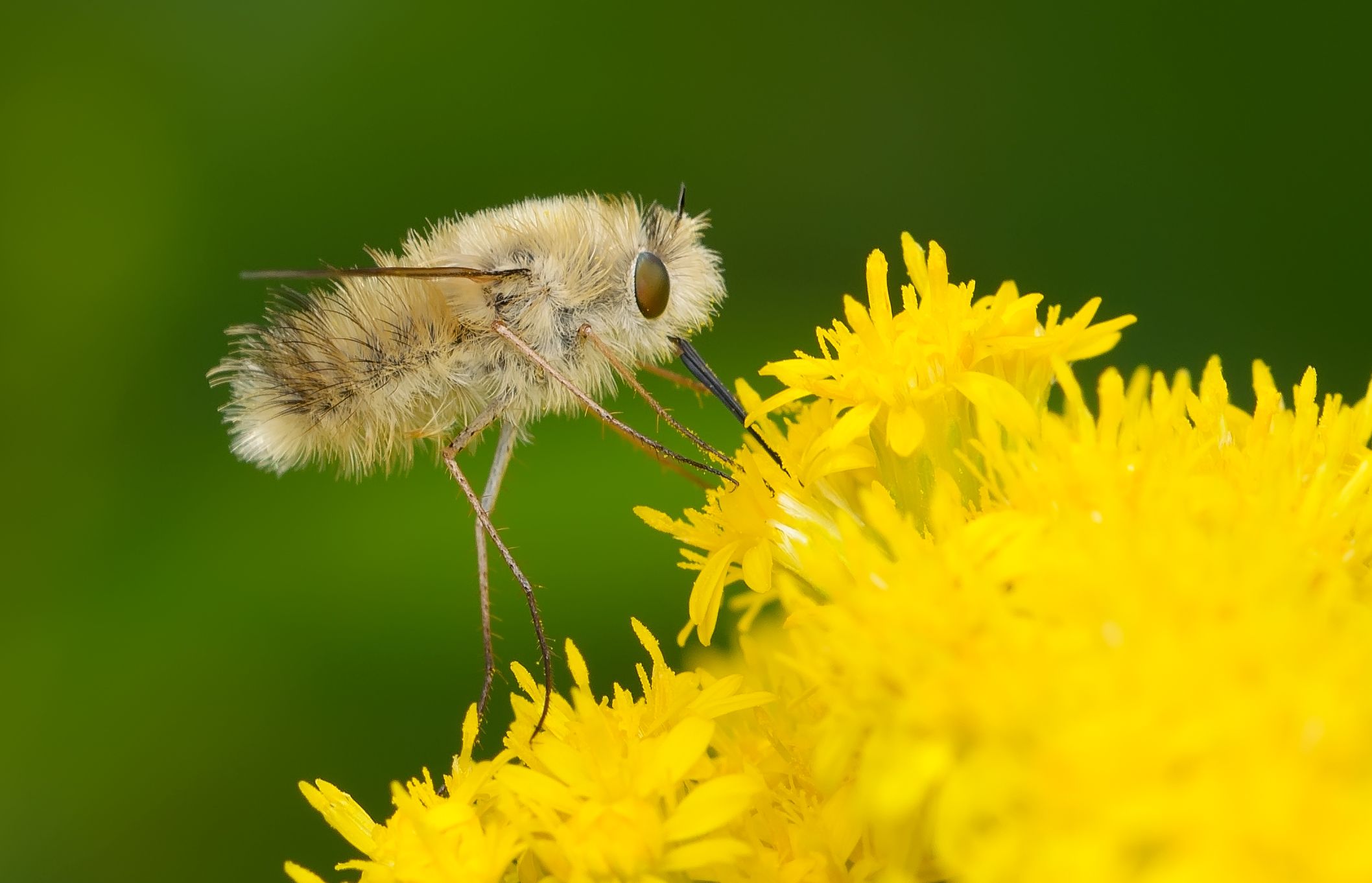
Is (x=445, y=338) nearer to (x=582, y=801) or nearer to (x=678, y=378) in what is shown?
(x=678, y=378)

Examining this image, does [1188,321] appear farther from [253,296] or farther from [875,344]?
[253,296]

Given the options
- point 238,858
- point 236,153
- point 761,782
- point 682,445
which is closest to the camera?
point 761,782

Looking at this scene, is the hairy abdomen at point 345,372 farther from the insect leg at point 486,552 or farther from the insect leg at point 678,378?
the insect leg at point 678,378

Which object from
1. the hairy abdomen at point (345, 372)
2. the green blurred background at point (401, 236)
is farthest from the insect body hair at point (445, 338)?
the green blurred background at point (401, 236)

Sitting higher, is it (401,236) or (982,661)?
(401,236)

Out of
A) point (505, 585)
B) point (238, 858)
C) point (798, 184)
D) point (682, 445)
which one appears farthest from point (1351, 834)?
point (798, 184)

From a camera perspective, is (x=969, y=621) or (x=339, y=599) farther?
(x=339, y=599)

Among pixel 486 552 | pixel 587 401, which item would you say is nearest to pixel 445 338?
pixel 587 401
